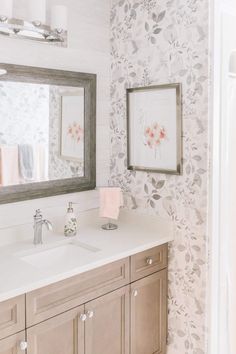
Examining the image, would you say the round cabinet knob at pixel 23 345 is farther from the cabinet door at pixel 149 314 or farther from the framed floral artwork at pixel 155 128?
the framed floral artwork at pixel 155 128

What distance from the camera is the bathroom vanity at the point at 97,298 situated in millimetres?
1649

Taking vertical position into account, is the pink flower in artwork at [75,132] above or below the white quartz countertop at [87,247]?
above

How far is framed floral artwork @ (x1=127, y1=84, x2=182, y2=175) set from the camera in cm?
226

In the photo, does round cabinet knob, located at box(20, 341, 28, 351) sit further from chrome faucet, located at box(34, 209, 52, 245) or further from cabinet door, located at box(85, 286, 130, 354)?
→ chrome faucet, located at box(34, 209, 52, 245)

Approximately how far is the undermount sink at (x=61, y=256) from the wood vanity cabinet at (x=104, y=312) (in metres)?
0.09

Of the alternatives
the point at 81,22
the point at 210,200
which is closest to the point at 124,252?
the point at 210,200

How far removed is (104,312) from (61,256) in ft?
1.24

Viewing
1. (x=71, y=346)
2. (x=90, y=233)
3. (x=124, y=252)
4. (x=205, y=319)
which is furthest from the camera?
(x=90, y=233)

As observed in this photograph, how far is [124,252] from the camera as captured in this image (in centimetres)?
205

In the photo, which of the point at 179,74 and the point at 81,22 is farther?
the point at 81,22

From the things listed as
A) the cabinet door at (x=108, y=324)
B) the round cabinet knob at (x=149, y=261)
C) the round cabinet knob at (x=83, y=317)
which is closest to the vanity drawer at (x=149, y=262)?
the round cabinet knob at (x=149, y=261)

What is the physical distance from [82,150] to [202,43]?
100 centimetres

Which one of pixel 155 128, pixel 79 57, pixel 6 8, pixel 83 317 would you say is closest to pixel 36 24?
pixel 6 8

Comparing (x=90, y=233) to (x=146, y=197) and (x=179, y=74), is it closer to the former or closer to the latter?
(x=146, y=197)
